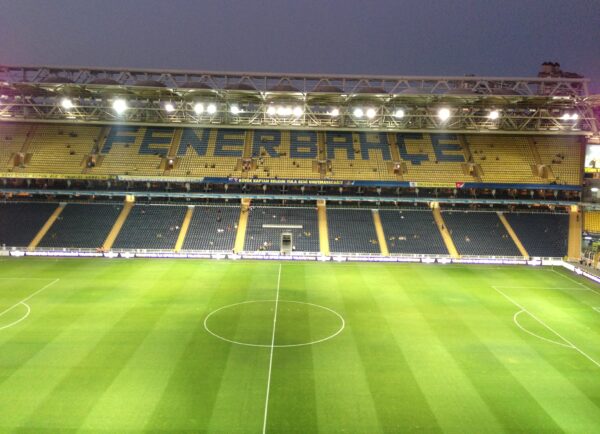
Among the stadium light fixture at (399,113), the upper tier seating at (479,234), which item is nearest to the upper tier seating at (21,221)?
the stadium light fixture at (399,113)

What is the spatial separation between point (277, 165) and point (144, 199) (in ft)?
48.0

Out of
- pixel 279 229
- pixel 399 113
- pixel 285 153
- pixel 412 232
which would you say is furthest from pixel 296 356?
pixel 285 153

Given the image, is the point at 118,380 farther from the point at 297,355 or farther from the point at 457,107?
the point at 457,107

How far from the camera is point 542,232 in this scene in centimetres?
4562

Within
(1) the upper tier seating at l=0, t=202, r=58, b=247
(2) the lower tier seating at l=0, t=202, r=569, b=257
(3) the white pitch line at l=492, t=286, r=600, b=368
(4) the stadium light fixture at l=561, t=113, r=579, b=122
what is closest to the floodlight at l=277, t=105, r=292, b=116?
(2) the lower tier seating at l=0, t=202, r=569, b=257

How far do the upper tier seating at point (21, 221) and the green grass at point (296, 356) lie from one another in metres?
8.81

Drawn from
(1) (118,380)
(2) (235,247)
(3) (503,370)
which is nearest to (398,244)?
(2) (235,247)

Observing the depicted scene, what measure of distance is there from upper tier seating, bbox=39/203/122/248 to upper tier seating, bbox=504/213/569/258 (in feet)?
133

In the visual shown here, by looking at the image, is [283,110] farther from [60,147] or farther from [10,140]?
[10,140]

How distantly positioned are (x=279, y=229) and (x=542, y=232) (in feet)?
86.1

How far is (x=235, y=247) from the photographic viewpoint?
43.0 metres

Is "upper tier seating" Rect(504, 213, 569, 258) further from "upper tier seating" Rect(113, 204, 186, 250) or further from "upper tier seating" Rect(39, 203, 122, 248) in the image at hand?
"upper tier seating" Rect(39, 203, 122, 248)

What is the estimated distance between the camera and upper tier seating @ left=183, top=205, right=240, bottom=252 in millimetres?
43125

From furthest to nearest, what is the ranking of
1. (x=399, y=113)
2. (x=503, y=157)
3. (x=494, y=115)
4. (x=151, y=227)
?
(x=503, y=157), (x=494, y=115), (x=399, y=113), (x=151, y=227)
